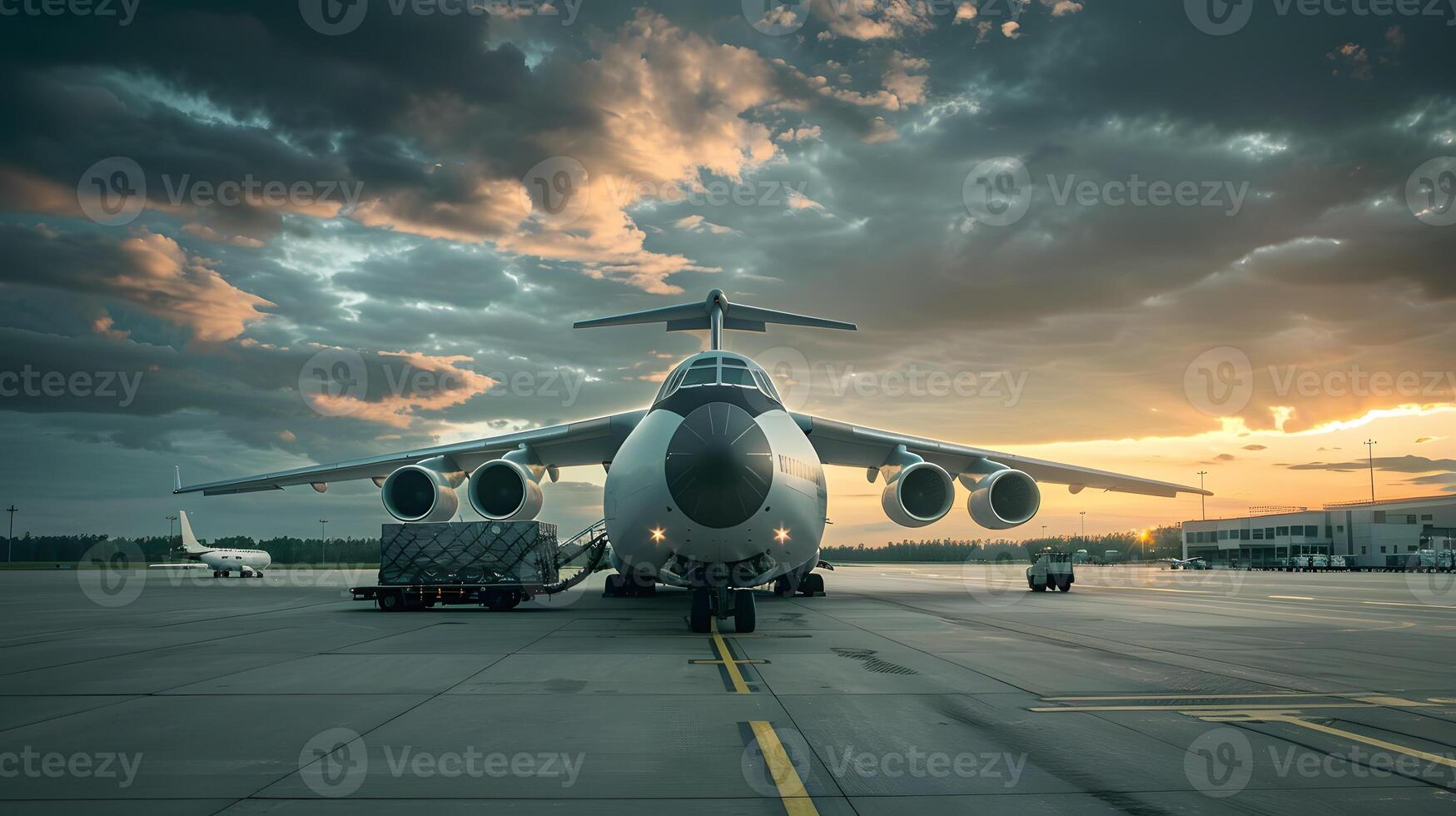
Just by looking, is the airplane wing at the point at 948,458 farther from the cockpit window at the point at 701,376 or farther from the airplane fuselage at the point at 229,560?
the airplane fuselage at the point at 229,560

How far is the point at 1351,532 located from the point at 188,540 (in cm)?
9516

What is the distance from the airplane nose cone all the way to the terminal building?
81.0m

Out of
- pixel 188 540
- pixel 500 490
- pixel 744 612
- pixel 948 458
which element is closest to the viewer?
pixel 744 612

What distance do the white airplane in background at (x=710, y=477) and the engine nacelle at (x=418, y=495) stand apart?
0.03 m

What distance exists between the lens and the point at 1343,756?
Answer: 5.78 metres

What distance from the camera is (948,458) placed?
2406 centimetres

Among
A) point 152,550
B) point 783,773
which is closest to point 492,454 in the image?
point 783,773

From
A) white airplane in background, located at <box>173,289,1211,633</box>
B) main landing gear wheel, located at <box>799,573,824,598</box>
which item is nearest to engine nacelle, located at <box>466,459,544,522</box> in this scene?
white airplane in background, located at <box>173,289,1211,633</box>

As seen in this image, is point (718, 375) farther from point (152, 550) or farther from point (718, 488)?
point (152, 550)

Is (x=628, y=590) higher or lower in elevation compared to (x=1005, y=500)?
lower

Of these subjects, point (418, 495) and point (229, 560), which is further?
point (229, 560)

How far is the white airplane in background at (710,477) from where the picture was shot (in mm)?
12078

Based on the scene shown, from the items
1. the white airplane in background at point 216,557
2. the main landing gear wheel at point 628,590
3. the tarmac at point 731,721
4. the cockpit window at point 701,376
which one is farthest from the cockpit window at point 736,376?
the white airplane in background at point 216,557

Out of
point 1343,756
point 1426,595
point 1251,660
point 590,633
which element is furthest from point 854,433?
point 1426,595
